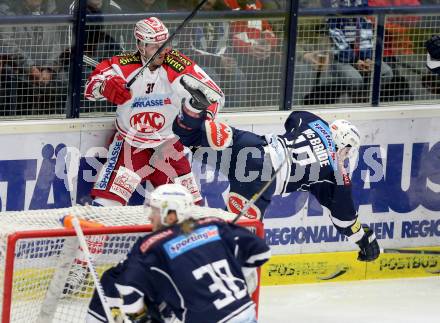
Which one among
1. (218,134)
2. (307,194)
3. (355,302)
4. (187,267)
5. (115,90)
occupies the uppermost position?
(115,90)

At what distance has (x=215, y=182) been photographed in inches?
336

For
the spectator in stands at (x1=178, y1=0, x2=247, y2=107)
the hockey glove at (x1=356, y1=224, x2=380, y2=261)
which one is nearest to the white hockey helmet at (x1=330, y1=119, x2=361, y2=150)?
the hockey glove at (x1=356, y1=224, x2=380, y2=261)

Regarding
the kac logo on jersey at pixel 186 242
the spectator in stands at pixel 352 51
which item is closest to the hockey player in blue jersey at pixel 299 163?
the spectator in stands at pixel 352 51

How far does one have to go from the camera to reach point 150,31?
7.87 meters

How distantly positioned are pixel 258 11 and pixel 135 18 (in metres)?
0.78

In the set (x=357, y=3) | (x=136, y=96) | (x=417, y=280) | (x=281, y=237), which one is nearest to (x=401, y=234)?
(x=417, y=280)

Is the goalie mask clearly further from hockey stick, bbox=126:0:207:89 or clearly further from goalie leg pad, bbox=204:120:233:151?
goalie leg pad, bbox=204:120:233:151

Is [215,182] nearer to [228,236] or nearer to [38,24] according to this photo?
[38,24]

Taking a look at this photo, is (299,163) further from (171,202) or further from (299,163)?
(171,202)

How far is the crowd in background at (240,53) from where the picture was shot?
7996 millimetres

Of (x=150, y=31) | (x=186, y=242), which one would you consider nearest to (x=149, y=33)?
(x=150, y=31)

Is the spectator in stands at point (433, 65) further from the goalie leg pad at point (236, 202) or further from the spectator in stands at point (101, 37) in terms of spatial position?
the spectator in stands at point (101, 37)

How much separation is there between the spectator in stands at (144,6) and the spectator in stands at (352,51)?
3.41 ft

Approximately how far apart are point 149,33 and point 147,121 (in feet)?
1.67
